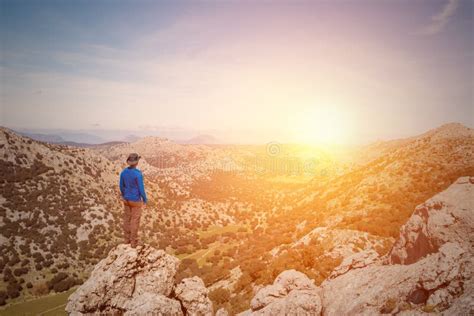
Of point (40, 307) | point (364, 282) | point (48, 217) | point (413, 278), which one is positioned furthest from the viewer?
point (48, 217)

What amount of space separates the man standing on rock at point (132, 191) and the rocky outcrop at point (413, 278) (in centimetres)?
760

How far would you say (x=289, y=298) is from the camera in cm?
1167

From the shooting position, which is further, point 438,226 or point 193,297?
point 193,297

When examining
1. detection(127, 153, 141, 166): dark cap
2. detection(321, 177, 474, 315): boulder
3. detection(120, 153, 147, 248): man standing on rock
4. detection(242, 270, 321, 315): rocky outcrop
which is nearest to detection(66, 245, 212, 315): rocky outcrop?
detection(120, 153, 147, 248): man standing on rock

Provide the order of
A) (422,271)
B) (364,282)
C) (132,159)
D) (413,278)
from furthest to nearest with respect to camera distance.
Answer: (364,282)
(132,159)
(413,278)
(422,271)

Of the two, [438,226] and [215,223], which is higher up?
[438,226]

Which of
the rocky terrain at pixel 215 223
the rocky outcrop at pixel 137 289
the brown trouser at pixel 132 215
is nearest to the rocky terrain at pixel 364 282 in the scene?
the rocky outcrop at pixel 137 289

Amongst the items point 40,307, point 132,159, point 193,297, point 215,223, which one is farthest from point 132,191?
point 215,223

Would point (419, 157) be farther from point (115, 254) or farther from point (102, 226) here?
point (102, 226)

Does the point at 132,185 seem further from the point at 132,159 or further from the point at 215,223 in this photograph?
the point at 215,223

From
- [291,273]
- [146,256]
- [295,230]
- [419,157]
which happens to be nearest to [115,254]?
[146,256]

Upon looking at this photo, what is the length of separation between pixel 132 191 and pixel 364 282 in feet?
34.1

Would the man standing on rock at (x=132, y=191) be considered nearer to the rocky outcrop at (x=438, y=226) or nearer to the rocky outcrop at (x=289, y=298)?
the rocky outcrop at (x=289, y=298)

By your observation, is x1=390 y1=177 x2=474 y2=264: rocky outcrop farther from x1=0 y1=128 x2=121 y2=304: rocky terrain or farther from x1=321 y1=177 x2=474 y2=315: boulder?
x1=0 y1=128 x2=121 y2=304: rocky terrain
